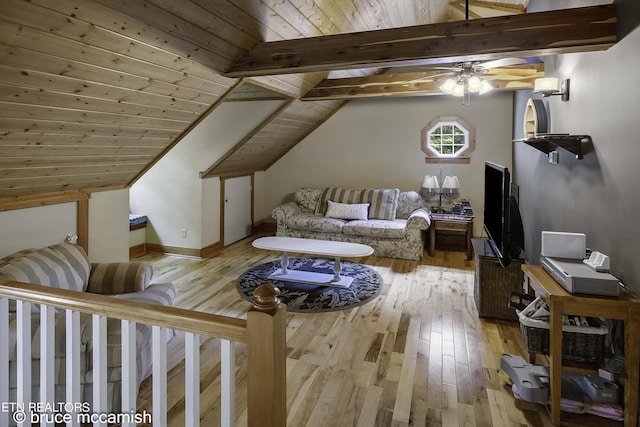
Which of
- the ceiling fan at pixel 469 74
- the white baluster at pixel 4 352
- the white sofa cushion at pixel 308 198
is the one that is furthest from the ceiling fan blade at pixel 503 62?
the white sofa cushion at pixel 308 198

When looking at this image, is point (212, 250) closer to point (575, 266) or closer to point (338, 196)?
point (338, 196)

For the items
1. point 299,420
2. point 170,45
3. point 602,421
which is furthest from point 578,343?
point 170,45

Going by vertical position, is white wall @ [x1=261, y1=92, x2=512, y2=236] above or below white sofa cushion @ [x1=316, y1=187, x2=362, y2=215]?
above

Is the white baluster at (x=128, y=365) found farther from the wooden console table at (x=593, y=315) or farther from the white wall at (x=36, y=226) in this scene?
the white wall at (x=36, y=226)

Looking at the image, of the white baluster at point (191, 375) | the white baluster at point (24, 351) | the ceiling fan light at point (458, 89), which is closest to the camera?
the white baluster at point (191, 375)

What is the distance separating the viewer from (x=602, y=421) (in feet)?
6.61

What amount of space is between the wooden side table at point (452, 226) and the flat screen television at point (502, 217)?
1377 millimetres

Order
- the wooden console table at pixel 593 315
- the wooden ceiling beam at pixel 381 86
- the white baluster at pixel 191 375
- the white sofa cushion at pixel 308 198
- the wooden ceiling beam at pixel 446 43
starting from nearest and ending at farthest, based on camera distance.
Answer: the white baluster at pixel 191 375
the wooden console table at pixel 593 315
the wooden ceiling beam at pixel 446 43
the wooden ceiling beam at pixel 381 86
the white sofa cushion at pixel 308 198

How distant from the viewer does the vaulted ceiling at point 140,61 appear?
1998 millimetres

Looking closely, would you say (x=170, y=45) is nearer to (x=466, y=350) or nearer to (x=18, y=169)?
(x=18, y=169)

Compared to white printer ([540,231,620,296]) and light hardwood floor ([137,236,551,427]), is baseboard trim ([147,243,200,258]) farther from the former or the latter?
white printer ([540,231,620,296])

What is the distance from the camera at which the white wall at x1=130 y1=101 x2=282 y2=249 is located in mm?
5195

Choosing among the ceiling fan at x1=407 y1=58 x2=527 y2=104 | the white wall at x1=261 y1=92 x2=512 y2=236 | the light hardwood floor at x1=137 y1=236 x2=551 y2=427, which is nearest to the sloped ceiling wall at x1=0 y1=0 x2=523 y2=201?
the ceiling fan at x1=407 y1=58 x2=527 y2=104

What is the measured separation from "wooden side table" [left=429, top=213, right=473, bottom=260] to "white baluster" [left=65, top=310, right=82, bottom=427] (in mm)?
4861
